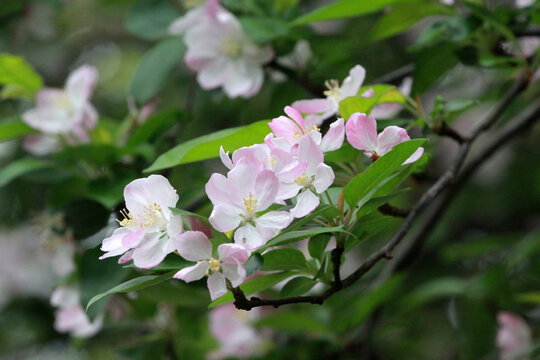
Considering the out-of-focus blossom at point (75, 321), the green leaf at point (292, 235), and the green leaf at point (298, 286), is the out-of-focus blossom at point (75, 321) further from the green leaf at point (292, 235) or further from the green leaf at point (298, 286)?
the green leaf at point (292, 235)

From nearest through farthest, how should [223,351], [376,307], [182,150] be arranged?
1. [182,150]
2. [376,307]
3. [223,351]

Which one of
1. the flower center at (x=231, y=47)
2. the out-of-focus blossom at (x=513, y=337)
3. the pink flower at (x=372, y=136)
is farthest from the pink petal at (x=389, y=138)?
the out-of-focus blossom at (x=513, y=337)

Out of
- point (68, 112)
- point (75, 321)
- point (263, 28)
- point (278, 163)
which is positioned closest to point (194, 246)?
point (278, 163)

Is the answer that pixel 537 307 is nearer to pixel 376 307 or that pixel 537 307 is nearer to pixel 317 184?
pixel 376 307

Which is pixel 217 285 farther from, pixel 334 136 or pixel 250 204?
pixel 334 136

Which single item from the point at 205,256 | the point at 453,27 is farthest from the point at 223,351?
the point at 205,256

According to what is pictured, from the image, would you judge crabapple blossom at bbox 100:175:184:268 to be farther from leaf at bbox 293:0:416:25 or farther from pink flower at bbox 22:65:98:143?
pink flower at bbox 22:65:98:143

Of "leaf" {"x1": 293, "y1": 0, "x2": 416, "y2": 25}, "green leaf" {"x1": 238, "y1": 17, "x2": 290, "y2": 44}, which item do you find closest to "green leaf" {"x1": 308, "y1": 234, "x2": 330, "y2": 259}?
"leaf" {"x1": 293, "y1": 0, "x2": 416, "y2": 25}
